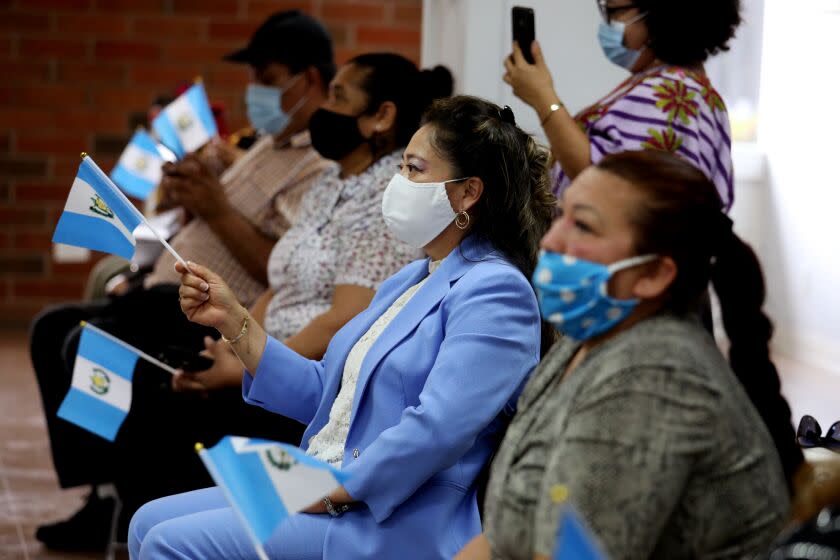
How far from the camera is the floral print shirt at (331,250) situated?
2693 millimetres

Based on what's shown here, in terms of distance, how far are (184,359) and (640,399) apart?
68.2 inches

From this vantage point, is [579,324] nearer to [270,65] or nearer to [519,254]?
[519,254]

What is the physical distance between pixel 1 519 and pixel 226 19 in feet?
12.3

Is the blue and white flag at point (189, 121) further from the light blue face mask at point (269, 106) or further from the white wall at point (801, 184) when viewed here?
the white wall at point (801, 184)

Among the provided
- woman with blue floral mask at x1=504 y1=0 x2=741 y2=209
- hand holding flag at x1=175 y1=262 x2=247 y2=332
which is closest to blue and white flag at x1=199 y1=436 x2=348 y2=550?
hand holding flag at x1=175 y1=262 x2=247 y2=332

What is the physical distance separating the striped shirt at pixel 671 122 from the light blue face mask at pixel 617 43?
0.12m

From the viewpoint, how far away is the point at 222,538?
2041mm

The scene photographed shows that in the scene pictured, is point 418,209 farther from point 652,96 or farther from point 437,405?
point 652,96

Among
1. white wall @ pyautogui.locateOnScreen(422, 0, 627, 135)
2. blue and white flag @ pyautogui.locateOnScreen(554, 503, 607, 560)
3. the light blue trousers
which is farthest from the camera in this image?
white wall @ pyautogui.locateOnScreen(422, 0, 627, 135)

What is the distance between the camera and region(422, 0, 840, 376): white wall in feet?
10.4

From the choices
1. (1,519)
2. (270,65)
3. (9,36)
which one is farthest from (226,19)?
(1,519)

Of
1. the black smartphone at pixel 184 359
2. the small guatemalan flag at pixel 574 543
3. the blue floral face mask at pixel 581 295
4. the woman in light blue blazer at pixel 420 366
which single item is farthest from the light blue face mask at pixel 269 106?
the small guatemalan flag at pixel 574 543

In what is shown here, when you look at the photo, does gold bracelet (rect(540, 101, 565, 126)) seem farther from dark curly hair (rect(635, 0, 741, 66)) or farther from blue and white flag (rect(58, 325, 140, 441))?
blue and white flag (rect(58, 325, 140, 441))

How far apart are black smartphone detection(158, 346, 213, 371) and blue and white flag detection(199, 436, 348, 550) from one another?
48.8 inches
